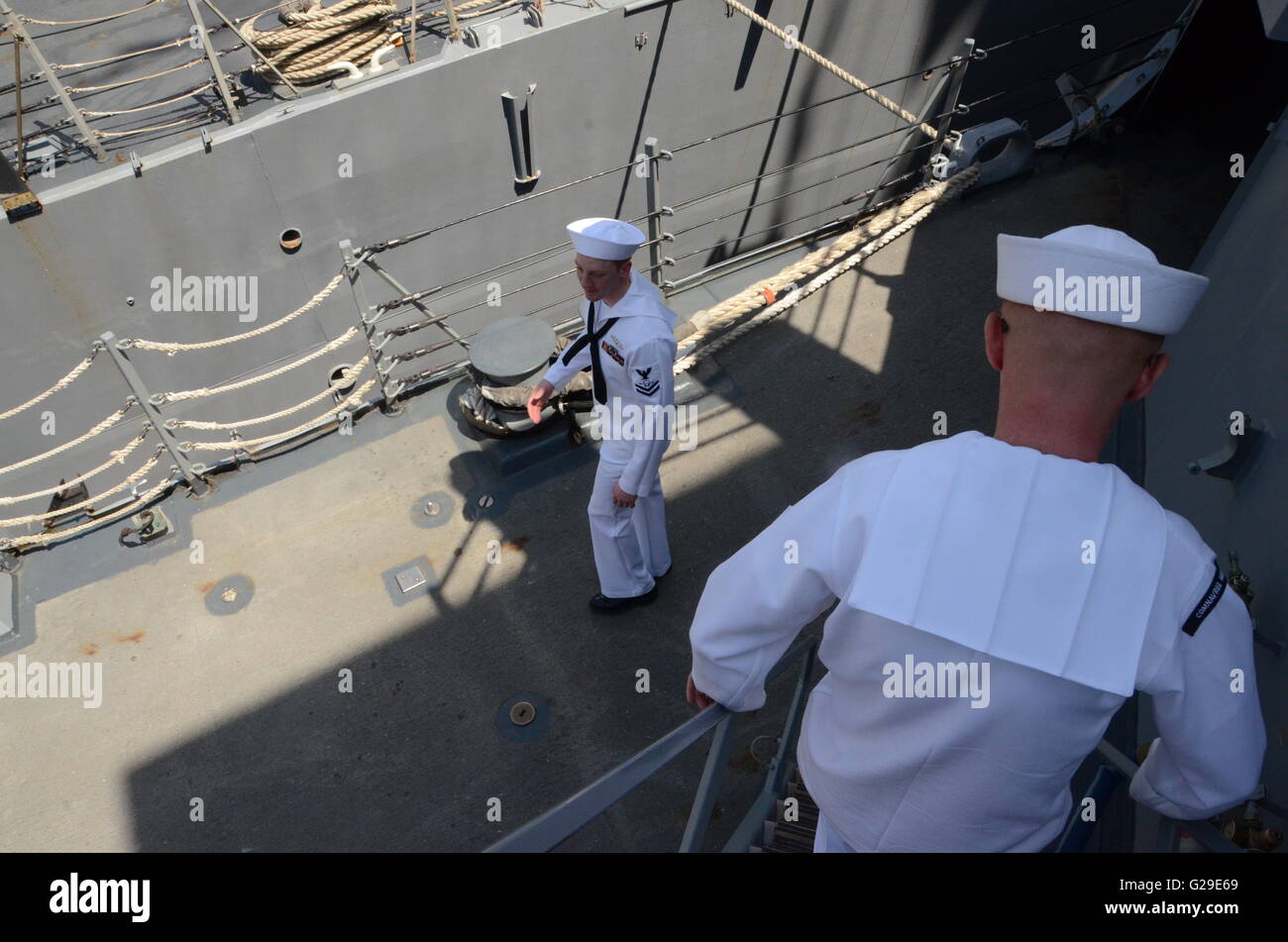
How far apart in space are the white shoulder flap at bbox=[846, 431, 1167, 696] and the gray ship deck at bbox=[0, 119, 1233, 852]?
213 cm

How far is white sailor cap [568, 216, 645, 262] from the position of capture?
3293 millimetres

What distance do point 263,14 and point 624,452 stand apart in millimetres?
4038

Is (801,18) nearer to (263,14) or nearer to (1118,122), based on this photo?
(1118,122)

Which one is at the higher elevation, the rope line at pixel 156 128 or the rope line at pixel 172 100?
the rope line at pixel 172 100

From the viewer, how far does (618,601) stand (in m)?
3.93

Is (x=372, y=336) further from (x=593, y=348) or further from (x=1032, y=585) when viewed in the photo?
(x=1032, y=585)

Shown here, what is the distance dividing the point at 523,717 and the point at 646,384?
1.40m

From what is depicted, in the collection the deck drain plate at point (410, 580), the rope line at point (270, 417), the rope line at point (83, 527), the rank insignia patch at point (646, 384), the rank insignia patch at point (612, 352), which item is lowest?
the deck drain plate at point (410, 580)

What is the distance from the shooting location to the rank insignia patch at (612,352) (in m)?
3.44

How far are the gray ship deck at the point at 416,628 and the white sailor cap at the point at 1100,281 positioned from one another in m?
2.42

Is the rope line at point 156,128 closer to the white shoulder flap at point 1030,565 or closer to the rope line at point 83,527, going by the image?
the rope line at point 83,527

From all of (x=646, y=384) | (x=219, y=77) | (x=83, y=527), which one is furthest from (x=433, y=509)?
(x=219, y=77)

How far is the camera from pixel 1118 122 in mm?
6418

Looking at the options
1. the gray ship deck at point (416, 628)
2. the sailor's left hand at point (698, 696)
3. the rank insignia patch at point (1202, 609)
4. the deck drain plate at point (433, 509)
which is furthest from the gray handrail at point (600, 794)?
the deck drain plate at point (433, 509)
